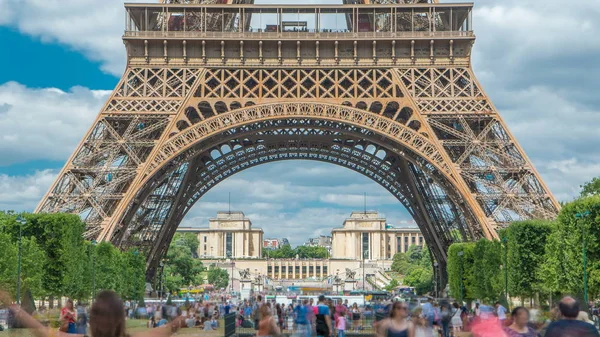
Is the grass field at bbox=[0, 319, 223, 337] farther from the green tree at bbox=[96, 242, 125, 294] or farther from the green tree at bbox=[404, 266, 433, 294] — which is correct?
the green tree at bbox=[404, 266, 433, 294]

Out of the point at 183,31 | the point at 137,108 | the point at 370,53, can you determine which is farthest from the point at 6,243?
the point at 370,53

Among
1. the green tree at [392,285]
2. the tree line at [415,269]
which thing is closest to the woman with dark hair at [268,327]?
the tree line at [415,269]

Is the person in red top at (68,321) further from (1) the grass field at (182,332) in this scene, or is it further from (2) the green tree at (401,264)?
(2) the green tree at (401,264)

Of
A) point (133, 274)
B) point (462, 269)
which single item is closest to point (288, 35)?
point (462, 269)

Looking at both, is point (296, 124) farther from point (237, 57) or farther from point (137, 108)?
point (137, 108)

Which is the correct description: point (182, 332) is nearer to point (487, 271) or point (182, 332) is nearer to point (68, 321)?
point (68, 321)
